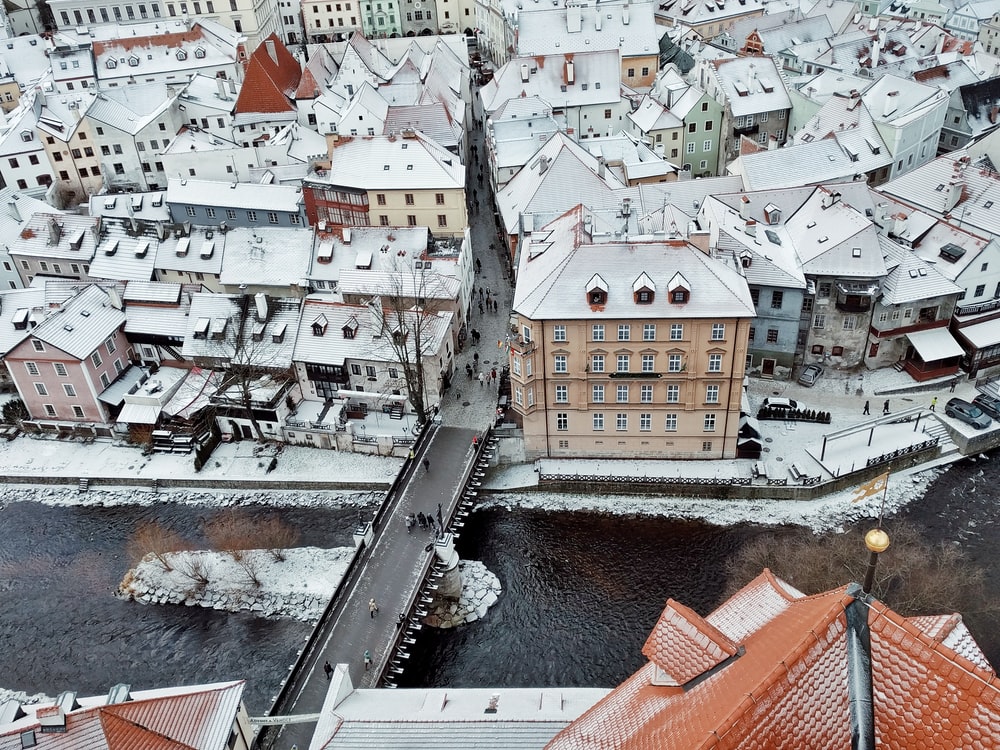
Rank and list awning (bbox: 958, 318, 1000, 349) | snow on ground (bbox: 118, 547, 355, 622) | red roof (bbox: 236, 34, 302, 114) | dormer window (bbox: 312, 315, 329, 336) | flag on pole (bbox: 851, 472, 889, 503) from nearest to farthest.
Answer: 1. snow on ground (bbox: 118, 547, 355, 622)
2. flag on pole (bbox: 851, 472, 889, 503)
3. awning (bbox: 958, 318, 1000, 349)
4. dormer window (bbox: 312, 315, 329, 336)
5. red roof (bbox: 236, 34, 302, 114)

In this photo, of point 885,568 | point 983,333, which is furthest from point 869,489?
point 983,333

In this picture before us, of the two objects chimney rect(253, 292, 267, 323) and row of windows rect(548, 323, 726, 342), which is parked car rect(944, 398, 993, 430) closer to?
row of windows rect(548, 323, 726, 342)

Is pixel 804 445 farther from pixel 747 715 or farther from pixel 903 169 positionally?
pixel 747 715

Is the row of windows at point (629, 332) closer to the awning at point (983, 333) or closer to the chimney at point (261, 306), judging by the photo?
the chimney at point (261, 306)

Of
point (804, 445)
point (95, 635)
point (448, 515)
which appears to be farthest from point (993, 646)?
point (95, 635)

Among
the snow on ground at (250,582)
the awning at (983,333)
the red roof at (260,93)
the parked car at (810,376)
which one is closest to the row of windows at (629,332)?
the parked car at (810,376)

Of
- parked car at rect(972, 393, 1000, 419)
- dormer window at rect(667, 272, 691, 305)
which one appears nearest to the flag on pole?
parked car at rect(972, 393, 1000, 419)
